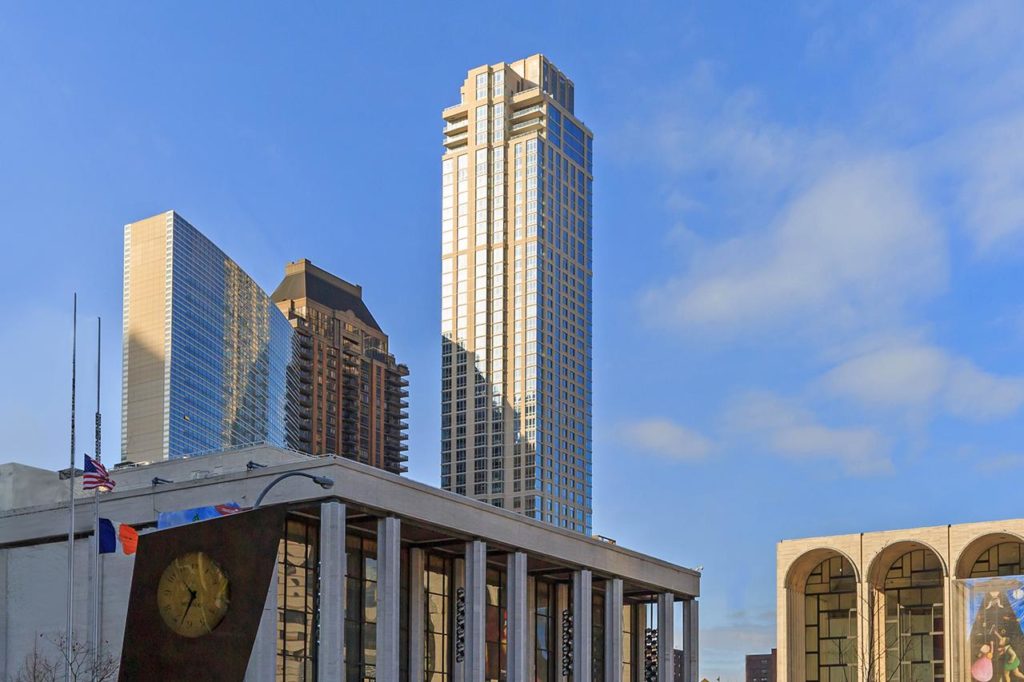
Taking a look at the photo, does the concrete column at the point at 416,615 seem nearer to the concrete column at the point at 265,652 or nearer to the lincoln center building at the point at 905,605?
the concrete column at the point at 265,652

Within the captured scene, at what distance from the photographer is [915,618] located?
87.3 m

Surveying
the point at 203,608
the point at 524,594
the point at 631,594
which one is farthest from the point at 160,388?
the point at 203,608

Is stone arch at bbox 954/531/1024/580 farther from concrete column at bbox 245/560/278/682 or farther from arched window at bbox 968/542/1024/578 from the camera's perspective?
concrete column at bbox 245/560/278/682

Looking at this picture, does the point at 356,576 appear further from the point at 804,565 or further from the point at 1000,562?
the point at 1000,562

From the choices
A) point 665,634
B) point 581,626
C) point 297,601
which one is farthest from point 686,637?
point 297,601

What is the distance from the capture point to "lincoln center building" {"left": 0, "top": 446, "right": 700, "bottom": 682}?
198ft

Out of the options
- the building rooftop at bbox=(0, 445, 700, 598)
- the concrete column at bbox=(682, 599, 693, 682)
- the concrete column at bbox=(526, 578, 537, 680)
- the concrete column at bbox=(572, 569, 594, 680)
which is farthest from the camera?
the concrete column at bbox=(682, 599, 693, 682)

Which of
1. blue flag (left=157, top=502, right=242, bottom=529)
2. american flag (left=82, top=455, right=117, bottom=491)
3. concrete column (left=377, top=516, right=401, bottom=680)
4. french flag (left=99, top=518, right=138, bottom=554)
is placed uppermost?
american flag (left=82, top=455, right=117, bottom=491)

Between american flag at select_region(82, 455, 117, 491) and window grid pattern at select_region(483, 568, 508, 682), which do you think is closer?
american flag at select_region(82, 455, 117, 491)

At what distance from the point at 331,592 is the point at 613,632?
26228 mm

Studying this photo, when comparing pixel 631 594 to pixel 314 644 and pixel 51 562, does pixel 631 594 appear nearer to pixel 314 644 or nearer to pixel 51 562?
pixel 314 644

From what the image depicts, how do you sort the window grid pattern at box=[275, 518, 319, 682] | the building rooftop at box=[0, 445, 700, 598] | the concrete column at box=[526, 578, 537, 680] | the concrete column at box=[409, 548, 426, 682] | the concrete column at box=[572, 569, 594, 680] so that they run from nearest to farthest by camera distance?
the building rooftop at box=[0, 445, 700, 598], the window grid pattern at box=[275, 518, 319, 682], the concrete column at box=[409, 548, 426, 682], the concrete column at box=[572, 569, 594, 680], the concrete column at box=[526, 578, 537, 680]

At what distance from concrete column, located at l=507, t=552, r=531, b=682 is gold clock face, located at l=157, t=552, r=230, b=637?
151 ft

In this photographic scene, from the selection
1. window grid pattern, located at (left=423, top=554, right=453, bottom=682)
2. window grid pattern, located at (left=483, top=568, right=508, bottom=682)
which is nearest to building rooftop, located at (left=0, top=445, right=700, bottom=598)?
window grid pattern, located at (left=483, top=568, right=508, bottom=682)
